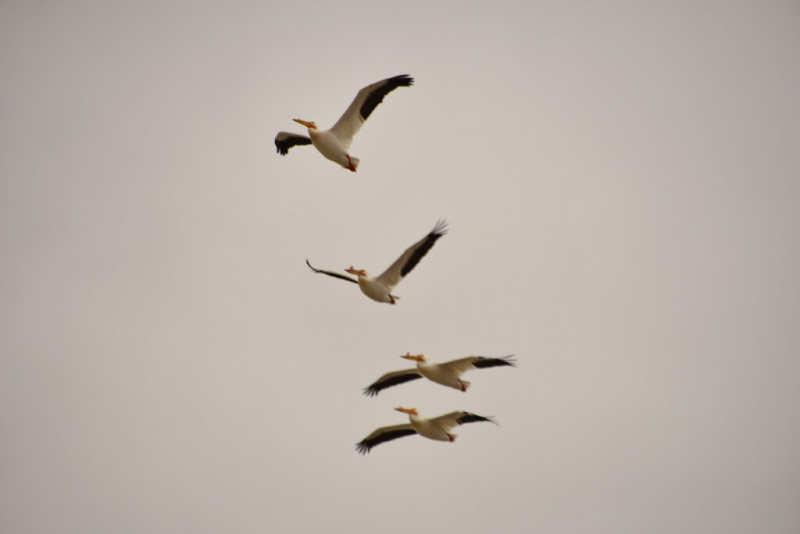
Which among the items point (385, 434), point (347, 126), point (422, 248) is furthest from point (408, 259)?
point (385, 434)

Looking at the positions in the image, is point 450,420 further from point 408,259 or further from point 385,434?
point 408,259

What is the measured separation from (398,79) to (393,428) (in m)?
7.61

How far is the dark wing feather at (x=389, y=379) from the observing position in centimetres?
1822

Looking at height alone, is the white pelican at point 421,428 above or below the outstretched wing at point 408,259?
below

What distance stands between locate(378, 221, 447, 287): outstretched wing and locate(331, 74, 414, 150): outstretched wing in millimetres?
2345

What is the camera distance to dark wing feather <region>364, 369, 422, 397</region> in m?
18.2

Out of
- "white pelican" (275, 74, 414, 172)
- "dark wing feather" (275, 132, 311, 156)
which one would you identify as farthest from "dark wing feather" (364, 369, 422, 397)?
"dark wing feather" (275, 132, 311, 156)

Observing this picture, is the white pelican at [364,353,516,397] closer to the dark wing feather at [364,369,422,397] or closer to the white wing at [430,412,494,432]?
the dark wing feather at [364,369,422,397]

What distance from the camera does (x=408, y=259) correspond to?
1697 cm

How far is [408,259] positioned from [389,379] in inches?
119

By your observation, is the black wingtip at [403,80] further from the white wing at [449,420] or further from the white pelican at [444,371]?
the white wing at [449,420]

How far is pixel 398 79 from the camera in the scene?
50.7 ft

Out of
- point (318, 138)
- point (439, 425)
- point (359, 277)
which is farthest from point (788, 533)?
point (318, 138)

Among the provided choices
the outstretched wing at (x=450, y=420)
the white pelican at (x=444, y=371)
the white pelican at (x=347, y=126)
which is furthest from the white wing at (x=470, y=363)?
the white pelican at (x=347, y=126)
